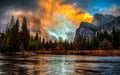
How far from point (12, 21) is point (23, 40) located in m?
22.7

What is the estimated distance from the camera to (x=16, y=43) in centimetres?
16188

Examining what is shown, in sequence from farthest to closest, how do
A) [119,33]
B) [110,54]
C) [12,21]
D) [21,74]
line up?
[12,21], [119,33], [110,54], [21,74]

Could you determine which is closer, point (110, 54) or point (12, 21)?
point (110, 54)

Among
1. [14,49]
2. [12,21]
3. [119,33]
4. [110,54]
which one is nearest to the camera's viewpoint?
[110,54]

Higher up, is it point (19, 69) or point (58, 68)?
point (19, 69)

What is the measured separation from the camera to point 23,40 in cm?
17412

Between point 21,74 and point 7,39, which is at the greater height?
point 7,39

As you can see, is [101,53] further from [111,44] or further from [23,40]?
[23,40]

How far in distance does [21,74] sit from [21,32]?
147982mm

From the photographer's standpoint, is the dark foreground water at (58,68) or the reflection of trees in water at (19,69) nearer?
the reflection of trees in water at (19,69)

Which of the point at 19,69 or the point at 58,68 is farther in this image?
the point at 58,68

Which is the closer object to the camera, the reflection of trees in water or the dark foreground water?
the reflection of trees in water

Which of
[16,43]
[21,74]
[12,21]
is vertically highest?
[12,21]

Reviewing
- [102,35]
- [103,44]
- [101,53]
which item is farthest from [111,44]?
[101,53]
